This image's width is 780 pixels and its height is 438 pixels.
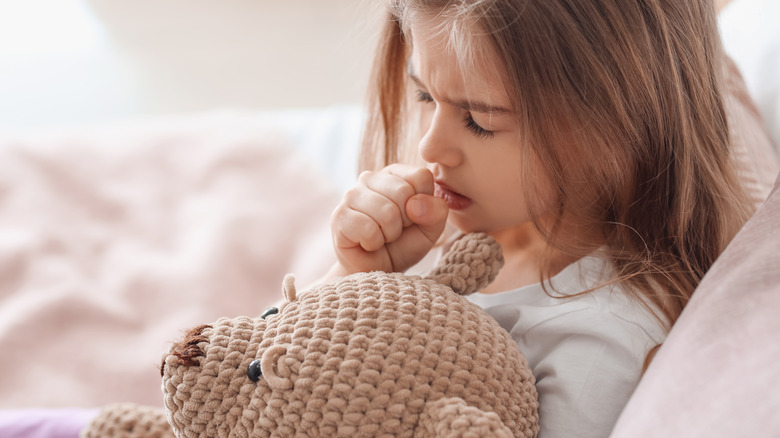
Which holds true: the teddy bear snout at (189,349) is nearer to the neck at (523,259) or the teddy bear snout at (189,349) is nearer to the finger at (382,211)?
the finger at (382,211)

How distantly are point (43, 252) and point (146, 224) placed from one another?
155 mm

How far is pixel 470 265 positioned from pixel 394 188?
12cm

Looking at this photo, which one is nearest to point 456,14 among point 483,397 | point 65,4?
point 483,397


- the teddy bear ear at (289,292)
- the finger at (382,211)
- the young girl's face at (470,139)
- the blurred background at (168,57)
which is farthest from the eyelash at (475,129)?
the blurred background at (168,57)

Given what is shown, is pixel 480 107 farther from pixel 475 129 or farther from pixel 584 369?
pixel 584 369

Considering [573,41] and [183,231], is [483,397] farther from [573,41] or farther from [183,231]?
[183,231]

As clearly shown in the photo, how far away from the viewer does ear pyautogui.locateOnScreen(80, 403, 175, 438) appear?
28.5 inches

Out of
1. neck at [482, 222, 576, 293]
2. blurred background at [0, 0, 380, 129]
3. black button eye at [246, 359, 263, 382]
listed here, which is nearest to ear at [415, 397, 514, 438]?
black button eye at [246, 359, 263, 382]

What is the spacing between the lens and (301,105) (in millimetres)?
1835

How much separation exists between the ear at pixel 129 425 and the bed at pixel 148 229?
0.04 m

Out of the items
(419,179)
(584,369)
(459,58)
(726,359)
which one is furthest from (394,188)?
(726,359)

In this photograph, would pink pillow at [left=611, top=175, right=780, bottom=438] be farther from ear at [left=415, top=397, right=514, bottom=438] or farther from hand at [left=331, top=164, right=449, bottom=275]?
hand at [left=331, top=164, right=449, bottom=275]

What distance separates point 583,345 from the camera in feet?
2.11

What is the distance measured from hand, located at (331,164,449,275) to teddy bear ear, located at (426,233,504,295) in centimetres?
6
